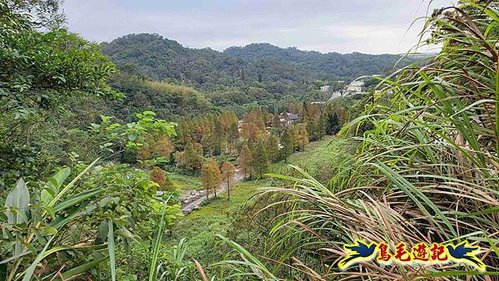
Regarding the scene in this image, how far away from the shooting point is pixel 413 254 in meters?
0.60

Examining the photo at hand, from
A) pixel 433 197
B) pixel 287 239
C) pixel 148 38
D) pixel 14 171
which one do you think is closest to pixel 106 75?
pixel 14 171

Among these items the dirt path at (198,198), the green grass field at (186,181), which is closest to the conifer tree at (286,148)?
the dirt path at (198,198)

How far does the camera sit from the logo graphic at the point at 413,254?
1.90 ft

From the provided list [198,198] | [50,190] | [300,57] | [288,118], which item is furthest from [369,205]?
[300,57]

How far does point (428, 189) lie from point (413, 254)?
8.2 inches

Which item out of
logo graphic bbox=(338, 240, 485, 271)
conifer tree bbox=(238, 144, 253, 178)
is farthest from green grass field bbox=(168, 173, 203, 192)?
logo graphic bbox=(338, 240, 485, 271)

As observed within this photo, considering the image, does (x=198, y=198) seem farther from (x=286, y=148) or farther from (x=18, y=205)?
(x=18, y=205)

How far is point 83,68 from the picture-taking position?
108 inches

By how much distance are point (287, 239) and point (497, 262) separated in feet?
1.36

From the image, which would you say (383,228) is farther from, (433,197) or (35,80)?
(35,80)

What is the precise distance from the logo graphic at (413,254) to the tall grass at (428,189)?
13mm

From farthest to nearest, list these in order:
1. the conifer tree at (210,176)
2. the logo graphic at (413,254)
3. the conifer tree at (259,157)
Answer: the conifer tree at (210,176), the conifer tree at (259,157), the logo graphic at (413,254)

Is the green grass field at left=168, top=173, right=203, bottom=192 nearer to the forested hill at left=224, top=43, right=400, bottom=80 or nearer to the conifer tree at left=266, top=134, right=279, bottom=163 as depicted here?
the conifer tree at left=266, top=134, right=279, bottom=163

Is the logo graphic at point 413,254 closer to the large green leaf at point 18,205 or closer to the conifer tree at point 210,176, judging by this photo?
the large green leaf at point 18,205
